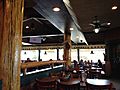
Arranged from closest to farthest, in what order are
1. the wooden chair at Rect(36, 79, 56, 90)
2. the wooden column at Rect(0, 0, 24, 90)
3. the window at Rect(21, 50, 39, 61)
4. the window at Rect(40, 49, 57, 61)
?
the wooden column at Rect(0, 0, 24, 90), the wooden chair at Rect(36, 79, 56, 90), the window at Rect(40, 49, 57, 61), the window at Rect(21, 50, 39, 61)

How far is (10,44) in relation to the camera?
170cm

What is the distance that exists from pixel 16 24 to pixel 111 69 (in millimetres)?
10770

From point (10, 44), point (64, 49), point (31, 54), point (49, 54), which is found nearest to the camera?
point (10, 44)

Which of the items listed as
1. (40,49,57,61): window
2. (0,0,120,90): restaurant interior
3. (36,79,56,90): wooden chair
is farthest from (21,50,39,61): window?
(36,79,56,90): wooden chair

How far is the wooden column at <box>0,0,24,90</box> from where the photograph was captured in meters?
1.67

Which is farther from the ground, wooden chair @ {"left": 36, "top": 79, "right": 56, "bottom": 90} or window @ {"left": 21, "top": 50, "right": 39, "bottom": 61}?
window @ {"left": 21, "top": 50, "right": 39, "bottom": 61}

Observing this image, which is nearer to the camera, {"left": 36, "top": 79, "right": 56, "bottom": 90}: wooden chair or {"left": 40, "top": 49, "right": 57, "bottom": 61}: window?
{"left": 36, "top": 79, "right": 56, "bottom": 90}: wooden chair

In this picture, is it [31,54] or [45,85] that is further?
[31,54]

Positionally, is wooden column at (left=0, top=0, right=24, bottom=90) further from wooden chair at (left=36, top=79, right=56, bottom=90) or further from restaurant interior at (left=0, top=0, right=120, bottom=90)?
wooden chair at (left=36, top=79, right=56, bottom=90)

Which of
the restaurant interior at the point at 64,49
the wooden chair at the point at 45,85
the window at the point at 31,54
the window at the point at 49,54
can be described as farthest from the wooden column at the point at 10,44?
the window at the point at 31,54

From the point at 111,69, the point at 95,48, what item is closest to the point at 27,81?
the point at 111,69

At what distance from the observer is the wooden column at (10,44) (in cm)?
167

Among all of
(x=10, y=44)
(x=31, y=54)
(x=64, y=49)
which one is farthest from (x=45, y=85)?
(x=31, y=54)

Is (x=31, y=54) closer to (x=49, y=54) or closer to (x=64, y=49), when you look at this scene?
(x=49, y=54)
